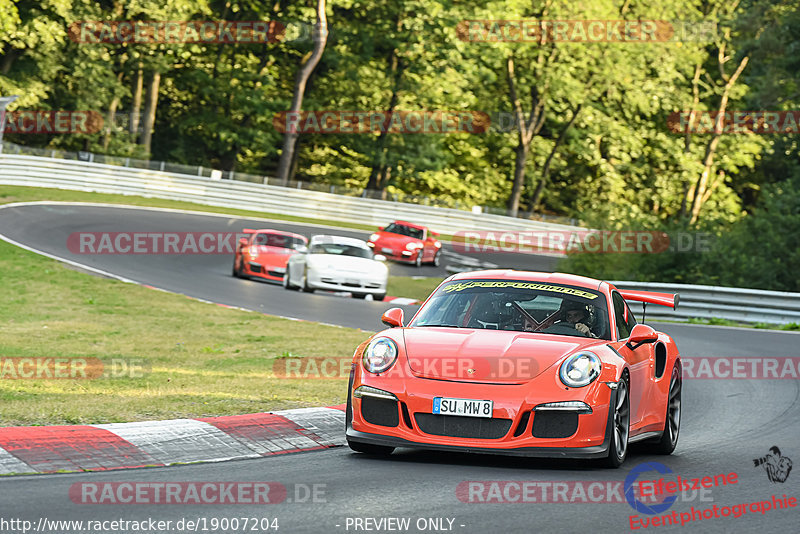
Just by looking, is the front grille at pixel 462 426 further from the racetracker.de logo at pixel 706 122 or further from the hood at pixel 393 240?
the racetracker.de logo at pixel 706 122

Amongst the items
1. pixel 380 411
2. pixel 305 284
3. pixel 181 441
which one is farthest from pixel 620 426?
pixel 305 284

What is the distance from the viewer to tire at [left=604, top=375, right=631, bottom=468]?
23.8 feet


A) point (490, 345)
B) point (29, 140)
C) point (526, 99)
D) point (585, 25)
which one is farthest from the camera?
point (526, 99)

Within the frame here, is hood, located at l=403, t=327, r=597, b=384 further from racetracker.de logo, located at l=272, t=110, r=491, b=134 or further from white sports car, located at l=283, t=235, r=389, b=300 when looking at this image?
racetracker.de logo, located at l=272, t=110, r=491, b=134

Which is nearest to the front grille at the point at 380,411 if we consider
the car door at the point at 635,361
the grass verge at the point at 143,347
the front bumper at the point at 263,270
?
the car door at the point at 635,361

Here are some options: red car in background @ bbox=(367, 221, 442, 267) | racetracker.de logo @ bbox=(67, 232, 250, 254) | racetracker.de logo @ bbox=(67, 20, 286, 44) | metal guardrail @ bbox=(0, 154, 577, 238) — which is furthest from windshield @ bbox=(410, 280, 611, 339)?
racetracker.de logo @ bbox=(67, 20, 286, 44)

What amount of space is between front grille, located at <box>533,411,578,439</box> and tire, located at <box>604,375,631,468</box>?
1.00ft

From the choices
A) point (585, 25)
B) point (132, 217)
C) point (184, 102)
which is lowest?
point (132, 217)

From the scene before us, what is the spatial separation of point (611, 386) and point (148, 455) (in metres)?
2.91

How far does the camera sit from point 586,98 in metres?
61.9

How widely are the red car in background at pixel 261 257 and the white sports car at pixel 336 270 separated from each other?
3.46 ft

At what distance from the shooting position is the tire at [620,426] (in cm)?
726

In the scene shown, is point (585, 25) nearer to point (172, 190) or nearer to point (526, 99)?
point (526, 99)

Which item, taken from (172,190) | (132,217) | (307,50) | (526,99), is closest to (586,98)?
(526,99)
